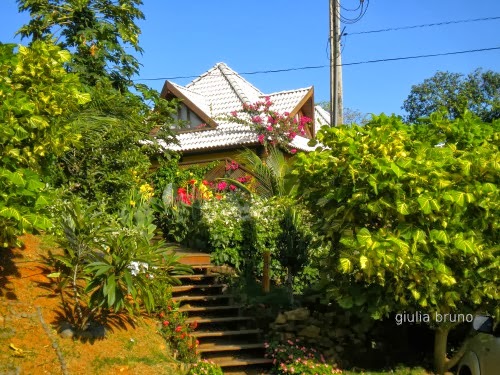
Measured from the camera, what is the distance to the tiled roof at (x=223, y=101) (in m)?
22.4

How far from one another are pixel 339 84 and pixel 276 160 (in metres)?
2.42

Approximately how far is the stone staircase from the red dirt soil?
101 cm

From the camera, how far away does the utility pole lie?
14.1m

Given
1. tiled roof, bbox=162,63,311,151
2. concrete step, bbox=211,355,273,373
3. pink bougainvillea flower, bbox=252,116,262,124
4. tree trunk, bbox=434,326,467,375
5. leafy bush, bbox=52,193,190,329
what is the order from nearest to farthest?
1. leafy bush, bbox=52,193,190,329
2. tree trunk, bbox=434,326,467,375
3. concrete step, bbox=211,355,273,373
4. pink bougainvillea flower, bbox=252,116,262,124
5. tiled roof, bbox=162,63,311,151

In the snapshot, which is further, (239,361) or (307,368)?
(239,361)

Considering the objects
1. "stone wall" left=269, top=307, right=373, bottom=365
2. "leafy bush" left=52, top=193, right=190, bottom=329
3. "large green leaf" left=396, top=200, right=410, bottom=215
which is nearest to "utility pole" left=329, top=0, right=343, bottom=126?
"stone wall" left=269, top=307, right=373, bottom=365

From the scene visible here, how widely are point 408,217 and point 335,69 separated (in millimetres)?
8049

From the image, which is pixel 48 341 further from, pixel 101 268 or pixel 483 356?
pixel 483 356

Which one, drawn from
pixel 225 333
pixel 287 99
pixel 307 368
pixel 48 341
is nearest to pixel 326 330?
pixel 307 368

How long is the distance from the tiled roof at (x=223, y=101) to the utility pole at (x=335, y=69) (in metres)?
7.05

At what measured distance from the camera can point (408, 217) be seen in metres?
6.93

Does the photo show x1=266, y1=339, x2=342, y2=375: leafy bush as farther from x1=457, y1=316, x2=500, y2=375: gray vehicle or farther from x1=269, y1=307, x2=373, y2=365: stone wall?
x1=457, y1=316, x2=500, y2=375: gray vehicle

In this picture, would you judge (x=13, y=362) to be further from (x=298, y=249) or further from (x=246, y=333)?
(x=298, y=249)

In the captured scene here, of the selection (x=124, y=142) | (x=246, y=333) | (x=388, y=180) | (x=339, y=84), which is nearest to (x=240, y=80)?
(x=339, y=84)
